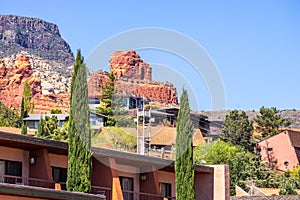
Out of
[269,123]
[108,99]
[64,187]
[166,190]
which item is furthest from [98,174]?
[269,123]

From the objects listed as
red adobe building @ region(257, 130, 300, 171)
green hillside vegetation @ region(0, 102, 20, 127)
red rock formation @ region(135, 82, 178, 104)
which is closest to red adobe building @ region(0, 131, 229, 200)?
red rock formation @ region(135, 82, 178, 104)

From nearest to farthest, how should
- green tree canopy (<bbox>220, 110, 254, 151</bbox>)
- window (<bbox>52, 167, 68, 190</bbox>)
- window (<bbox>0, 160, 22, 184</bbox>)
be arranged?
window (<bbox>0, 160, 22, 184</bbox>), window (<bbox>52, 167, 68, 190</bbox>), green tree canopy (<bbox>220, 110, 254, 151</bbox>)

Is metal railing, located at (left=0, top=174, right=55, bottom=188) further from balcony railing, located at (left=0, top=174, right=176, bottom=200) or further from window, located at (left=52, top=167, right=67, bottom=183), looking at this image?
window, located at (left=52, top=167, right=67, bottom=183)

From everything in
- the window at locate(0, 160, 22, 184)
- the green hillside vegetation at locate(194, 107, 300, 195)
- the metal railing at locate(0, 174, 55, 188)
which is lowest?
the green hillside vegetation at locate(194, 107, 300, 195)

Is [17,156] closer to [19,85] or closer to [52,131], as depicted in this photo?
[52,131]

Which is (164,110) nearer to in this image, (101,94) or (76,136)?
(101,94)

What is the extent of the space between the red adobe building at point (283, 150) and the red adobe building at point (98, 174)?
57.4 m

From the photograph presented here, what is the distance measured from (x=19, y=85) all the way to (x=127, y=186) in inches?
6121

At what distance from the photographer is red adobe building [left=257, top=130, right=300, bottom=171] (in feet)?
287

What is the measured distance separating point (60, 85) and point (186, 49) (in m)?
170

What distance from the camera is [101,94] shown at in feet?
244

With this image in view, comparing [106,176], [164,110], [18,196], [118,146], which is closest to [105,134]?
[118,146]

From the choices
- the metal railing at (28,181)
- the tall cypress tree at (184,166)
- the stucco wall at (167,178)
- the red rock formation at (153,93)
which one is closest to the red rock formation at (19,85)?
the red rock formation at (153,93)

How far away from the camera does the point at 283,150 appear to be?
88.7 meters
